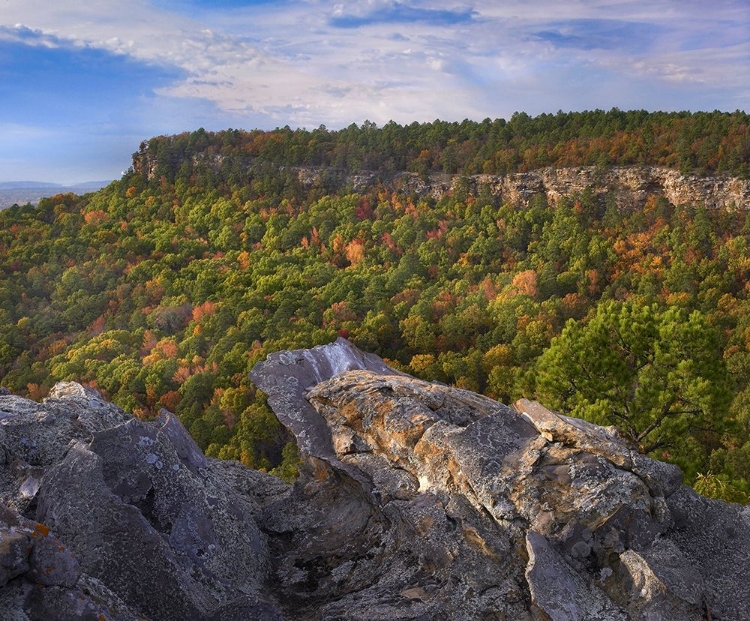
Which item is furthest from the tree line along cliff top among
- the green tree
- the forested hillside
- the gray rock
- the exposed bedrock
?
the gray rock

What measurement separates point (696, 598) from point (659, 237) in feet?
160

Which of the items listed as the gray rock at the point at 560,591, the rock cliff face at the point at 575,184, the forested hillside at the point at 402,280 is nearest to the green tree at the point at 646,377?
the forested hillside at the point at 402,280

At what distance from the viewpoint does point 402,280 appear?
167ft

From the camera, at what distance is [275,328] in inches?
1558

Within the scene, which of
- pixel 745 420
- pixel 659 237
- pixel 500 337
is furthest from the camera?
pixel 659 237

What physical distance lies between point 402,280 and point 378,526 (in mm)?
44788

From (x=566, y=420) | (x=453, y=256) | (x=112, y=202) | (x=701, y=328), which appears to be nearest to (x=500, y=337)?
(x=453, y=256)

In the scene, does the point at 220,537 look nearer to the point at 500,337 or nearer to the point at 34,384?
the point at 500,337

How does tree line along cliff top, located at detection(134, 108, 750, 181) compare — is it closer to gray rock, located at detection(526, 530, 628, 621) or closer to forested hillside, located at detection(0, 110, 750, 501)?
forested hillside, located at detection(0, 110, 750, 501)

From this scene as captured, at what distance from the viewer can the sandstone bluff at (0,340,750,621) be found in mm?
4988

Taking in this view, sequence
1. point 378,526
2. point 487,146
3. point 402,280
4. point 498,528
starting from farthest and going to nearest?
point 487,146, point 402,280, point 378,526, point 498,528

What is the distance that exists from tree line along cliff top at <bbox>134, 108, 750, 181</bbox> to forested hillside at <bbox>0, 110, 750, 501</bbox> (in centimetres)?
25

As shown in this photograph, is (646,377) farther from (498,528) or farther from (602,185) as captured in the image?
(602,185)

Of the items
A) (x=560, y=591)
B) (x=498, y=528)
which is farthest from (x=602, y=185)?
(x=560, y=591)
